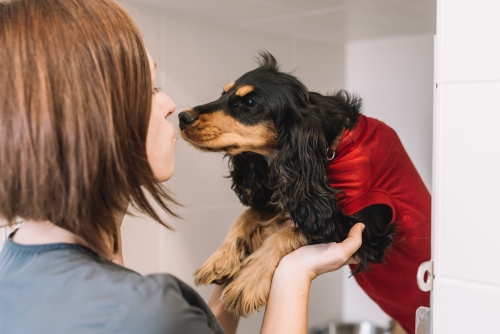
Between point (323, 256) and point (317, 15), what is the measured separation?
0.75 meters

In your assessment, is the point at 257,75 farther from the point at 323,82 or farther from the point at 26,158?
the point at 323,82

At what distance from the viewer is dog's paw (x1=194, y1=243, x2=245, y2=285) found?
4.65 feet

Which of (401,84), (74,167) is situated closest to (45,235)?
(74,167)

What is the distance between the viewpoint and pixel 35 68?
2.45 ft

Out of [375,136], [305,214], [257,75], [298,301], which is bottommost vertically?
[298,301]

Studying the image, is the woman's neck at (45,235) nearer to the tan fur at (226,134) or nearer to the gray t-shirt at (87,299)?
the gray t-shirt at (87,299)

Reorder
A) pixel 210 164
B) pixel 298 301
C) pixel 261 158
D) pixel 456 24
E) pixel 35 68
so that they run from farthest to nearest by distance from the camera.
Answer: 1. pixel 210 164
2. pixel 261 158
3. pixel 298 301
4. pixel 456 24
5. pixel 35 68

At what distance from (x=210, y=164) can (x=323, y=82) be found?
1.88ft

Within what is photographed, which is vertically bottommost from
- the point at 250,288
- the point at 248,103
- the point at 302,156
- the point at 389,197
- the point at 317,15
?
the point at 250,288

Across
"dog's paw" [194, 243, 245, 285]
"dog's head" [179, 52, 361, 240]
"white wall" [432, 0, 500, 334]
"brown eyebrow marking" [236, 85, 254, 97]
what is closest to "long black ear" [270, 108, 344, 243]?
"dog's head" [179, 52, 361, 240]

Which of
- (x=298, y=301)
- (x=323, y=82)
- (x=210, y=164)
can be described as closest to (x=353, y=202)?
(x=298, y=301)

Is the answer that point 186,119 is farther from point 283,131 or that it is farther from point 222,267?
point 222,267

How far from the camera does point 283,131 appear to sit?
1.31 m

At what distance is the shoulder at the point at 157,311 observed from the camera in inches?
28.0
